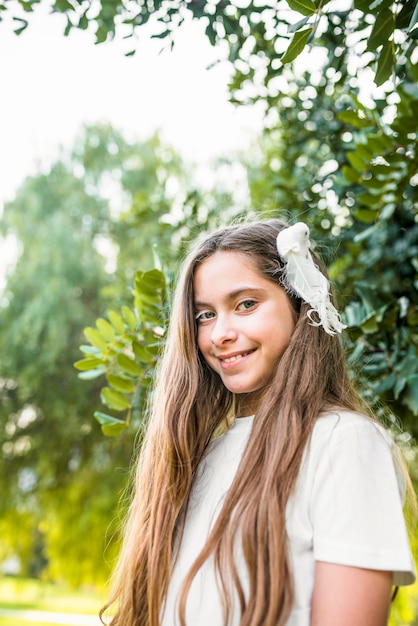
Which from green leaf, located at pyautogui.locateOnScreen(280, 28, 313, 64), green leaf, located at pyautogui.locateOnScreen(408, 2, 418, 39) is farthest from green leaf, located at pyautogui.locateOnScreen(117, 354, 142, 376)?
green leaf, located at pyautogui.locateOnScreen(408, 2, 418, 39)

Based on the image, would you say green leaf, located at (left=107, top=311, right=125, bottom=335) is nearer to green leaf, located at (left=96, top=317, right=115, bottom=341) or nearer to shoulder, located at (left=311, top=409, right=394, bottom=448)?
green leaf, located at (left=96, top=317, right=115, bottom=341)

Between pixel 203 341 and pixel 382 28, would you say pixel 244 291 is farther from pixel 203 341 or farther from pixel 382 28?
pixel 382 28

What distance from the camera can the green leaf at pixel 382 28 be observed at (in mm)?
1405

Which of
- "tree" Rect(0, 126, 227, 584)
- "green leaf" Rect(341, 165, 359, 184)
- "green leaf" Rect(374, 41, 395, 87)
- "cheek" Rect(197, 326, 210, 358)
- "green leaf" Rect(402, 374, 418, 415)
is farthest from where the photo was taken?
"tree" Rect(0, 126, 227, 584)

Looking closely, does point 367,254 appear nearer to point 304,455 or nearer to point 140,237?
point 304,455

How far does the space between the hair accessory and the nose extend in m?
0.18

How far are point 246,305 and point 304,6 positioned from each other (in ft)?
2.21

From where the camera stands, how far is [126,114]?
841 centimetres

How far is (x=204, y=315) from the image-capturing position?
1.77 m

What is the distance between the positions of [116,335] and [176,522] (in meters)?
0.81

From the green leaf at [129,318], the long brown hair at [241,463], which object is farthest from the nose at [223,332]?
the green leaf at [129,318]

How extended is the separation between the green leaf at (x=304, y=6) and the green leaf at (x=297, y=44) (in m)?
0.04

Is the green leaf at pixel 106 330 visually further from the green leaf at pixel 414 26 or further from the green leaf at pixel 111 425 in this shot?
the green leaf at pixel 414 26

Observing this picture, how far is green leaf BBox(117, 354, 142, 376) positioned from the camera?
218 cm
